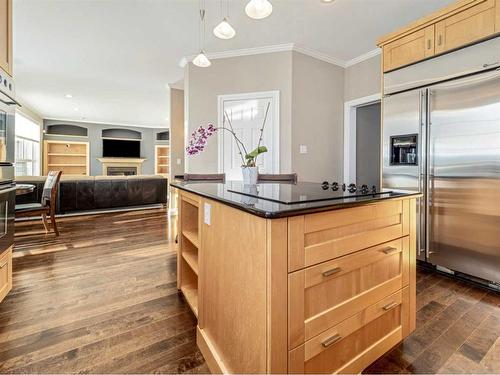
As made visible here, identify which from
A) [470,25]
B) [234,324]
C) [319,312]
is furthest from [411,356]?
[470,25]

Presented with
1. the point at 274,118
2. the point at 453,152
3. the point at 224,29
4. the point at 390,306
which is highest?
the point at 224,29

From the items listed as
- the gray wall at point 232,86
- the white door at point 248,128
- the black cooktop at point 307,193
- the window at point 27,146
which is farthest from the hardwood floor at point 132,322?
the window at point 27,146

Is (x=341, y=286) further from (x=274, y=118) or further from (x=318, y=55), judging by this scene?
(x=318, y=55)

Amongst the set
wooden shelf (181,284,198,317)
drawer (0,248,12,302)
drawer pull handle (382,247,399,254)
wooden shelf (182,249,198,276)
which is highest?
drawer pull handle (382,247,399,254)

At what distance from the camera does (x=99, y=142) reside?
1002 centimetres

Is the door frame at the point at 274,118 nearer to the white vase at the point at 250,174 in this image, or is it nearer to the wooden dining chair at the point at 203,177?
the wooden dining chair at the point at 203,177

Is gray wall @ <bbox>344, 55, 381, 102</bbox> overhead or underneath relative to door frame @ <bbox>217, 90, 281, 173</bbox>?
overhead

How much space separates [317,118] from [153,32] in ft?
8.19

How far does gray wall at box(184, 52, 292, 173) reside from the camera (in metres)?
3.79

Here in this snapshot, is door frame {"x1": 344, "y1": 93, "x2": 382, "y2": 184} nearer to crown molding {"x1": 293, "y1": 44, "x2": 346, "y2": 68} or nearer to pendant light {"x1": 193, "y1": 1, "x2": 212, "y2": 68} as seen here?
crown molding {"x1": 293, "y1": 44, "x2": 346, "y2": 68}

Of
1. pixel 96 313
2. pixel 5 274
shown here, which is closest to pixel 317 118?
pixel 96 313

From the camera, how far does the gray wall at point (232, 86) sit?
3793mm

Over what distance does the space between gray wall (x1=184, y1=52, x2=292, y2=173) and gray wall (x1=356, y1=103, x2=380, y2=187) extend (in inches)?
52.0

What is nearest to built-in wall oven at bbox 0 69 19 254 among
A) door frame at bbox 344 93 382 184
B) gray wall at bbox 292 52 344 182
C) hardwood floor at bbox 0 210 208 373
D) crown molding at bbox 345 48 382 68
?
hardwood floor at bbox 0 210 208 373
